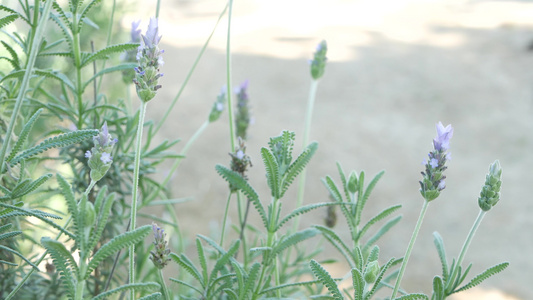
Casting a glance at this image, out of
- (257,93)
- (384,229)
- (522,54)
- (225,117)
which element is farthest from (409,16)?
(384,229)

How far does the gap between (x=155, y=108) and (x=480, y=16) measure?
2.26 m

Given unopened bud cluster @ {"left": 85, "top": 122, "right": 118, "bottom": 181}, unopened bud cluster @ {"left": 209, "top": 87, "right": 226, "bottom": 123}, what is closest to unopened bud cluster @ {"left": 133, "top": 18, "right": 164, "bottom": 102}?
unopened bud cluster @ {"left": 85, "top": 122, "right": 118, "bottom": 181}

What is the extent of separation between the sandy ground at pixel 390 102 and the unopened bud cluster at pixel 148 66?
54.4 inches

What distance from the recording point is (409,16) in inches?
163

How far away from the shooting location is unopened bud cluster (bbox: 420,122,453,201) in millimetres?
478

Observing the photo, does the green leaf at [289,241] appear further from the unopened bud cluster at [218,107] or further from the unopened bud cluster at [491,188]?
the unopened bud cluster at [218,107]

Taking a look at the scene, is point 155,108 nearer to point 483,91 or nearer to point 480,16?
point 483,91

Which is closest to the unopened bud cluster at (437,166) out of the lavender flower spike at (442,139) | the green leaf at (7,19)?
the lavender flower spike at (442,139)

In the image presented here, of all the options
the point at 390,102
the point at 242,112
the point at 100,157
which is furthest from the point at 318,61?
the point at 390,102

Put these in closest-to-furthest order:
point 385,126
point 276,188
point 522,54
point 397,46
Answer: point 276,188 < point 385,126 < point 522,54 < point 397,46

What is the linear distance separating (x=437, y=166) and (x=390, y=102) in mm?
2649

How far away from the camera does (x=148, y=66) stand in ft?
1.41

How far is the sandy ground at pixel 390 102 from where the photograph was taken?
7.38 feet

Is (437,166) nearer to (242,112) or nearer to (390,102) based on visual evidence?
(242,112)
